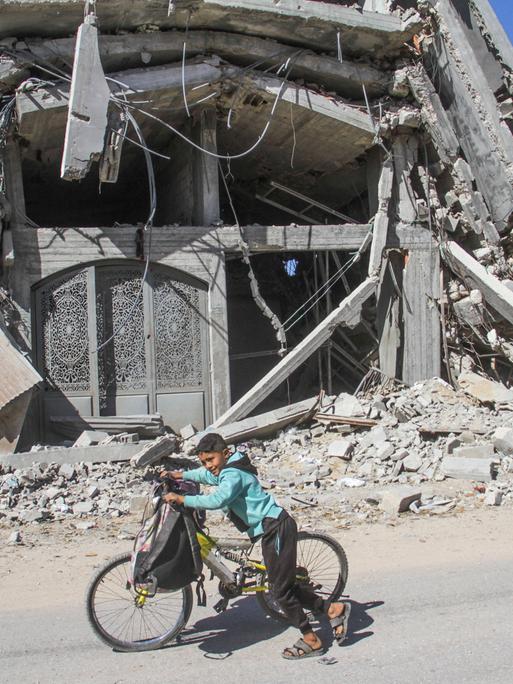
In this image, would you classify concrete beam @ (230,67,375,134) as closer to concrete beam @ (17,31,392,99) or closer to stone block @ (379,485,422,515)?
concrete beam @ (17,31,392,99)

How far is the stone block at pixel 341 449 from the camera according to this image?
927 centimetres

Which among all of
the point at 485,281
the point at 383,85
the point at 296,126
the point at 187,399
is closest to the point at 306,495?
the point at 187,399

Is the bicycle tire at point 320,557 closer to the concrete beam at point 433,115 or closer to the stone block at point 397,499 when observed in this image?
the stone block at point 397,499

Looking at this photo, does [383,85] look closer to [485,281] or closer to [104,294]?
[485,281]

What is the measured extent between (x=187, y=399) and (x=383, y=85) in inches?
220

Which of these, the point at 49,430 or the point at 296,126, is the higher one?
the point at 296,126

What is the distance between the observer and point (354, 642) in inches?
172

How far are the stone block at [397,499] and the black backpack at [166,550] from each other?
142 inches

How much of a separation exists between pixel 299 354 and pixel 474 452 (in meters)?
2.83

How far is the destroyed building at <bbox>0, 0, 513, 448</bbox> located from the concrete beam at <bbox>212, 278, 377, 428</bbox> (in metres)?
0.03

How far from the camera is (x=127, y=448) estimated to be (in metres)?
8.94

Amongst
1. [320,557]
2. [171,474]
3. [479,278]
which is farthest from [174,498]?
[479,278]

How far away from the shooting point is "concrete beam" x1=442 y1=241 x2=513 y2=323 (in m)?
10.9

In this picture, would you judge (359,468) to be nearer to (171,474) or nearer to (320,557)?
(320,557)
